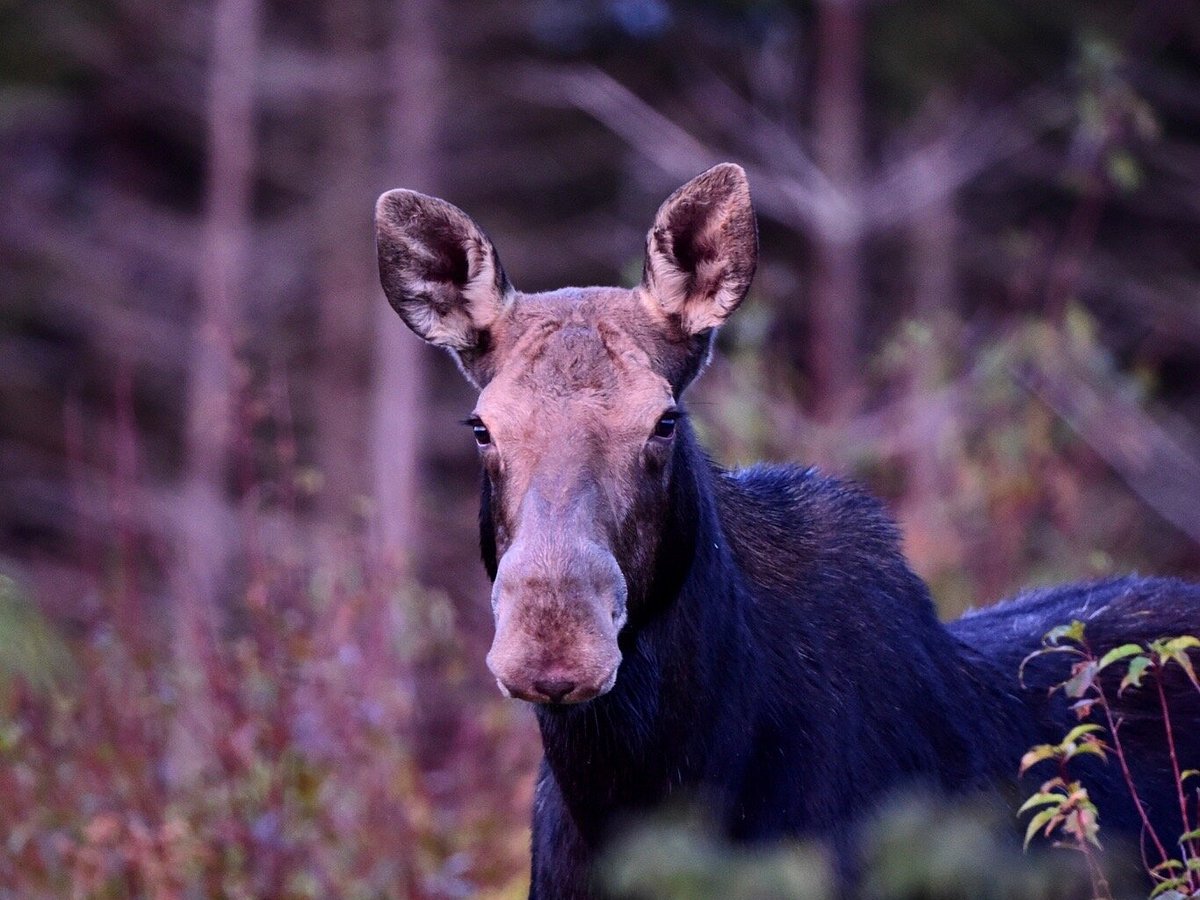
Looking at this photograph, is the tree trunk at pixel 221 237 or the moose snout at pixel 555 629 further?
the tree trunk at pixel 221 237

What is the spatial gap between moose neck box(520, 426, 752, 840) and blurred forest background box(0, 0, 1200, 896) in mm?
2050

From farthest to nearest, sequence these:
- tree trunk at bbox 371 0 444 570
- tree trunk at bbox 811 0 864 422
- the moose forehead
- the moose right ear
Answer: tree trunk at bbox 371 0 444 570, tree trunk at bbox 811 0 864 422, the moose right ear, the moose forehead

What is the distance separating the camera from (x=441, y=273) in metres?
5.34

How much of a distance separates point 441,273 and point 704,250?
0.77 metres

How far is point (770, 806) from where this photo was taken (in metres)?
4.69

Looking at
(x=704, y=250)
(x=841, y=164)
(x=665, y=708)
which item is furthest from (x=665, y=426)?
(x=841, y=164)

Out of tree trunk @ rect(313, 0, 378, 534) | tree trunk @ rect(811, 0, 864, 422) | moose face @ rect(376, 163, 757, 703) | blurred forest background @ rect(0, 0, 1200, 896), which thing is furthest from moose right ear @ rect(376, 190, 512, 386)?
tree trunk @ rect(313, 0, 378, 534)

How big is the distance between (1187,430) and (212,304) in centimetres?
1241

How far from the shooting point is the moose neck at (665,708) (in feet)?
15.7

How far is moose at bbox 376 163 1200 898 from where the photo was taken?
4.59 metres

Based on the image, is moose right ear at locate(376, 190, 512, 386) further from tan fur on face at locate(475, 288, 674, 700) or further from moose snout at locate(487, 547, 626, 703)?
moose snout at locate(487, 547, 626, 703)

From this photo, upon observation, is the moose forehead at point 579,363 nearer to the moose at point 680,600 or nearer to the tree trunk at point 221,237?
the moose at point 680,600

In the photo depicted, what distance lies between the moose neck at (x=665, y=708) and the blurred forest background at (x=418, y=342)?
205 cm

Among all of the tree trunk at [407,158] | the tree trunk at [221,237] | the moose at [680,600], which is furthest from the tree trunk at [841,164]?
the moose at [680,600]
